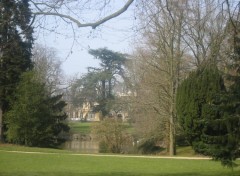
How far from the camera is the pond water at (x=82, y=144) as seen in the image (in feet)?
119

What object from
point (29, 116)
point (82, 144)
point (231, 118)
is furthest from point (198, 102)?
point (82, 144)

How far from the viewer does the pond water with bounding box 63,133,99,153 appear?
36.4 m

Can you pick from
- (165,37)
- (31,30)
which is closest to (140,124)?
(165,37)

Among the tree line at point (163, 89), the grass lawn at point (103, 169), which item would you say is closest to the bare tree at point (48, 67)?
the tree line at point (163, 89)

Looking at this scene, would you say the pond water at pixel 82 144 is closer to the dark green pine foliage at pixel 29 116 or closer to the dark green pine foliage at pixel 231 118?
the dark green pine foliage at pixel 29 116

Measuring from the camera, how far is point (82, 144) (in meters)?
42.0

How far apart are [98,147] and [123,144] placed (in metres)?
3.03

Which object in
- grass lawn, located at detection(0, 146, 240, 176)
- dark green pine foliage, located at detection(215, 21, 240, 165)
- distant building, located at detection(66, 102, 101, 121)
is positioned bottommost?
grass lawn, located at detection(0, 146, 240, 176)

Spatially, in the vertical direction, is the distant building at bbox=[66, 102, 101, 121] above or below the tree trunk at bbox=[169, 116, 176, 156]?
above

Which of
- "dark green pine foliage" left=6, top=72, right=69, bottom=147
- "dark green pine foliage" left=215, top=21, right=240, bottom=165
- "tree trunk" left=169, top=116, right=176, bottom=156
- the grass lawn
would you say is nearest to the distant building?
"dark green pine foliage" left=6, top=72, right=69, bottom=147

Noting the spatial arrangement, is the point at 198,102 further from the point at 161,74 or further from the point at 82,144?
the point at 82,144

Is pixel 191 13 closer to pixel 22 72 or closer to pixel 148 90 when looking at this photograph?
pixel 148 90

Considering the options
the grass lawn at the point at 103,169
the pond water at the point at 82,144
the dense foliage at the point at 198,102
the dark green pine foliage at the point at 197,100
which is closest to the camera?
the grass lawn at the point at 103,169

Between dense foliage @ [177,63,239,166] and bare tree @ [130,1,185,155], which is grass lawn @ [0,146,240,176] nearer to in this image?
dense foliage @ [177,63,239,166]
